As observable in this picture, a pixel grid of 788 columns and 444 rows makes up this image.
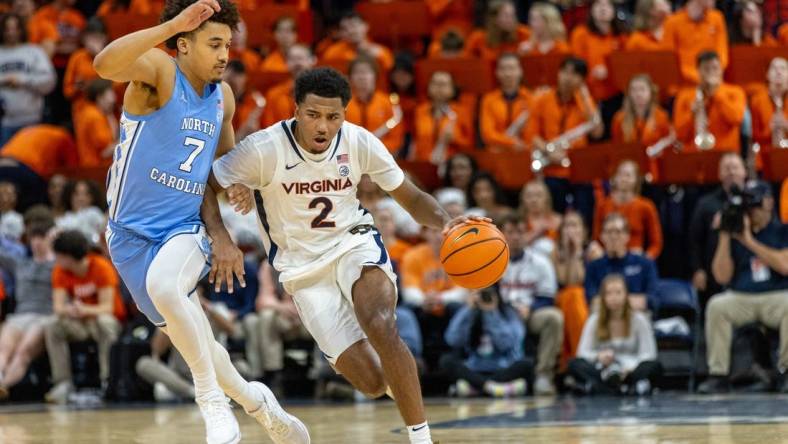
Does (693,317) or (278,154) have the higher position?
(278,154)

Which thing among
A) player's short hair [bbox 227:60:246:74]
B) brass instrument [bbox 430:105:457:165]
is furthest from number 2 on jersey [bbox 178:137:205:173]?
player's short hair [bbox 227:60:246:74]

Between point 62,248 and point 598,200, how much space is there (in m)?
4.60

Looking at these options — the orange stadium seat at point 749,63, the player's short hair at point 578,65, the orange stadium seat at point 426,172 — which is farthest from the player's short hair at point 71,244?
the orange stadium seat at point 749,63

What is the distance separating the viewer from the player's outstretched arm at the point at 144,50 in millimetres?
5613

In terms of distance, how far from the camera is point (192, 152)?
19.8ft

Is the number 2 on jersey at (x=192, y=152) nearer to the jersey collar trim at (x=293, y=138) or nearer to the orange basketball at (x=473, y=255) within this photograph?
the jersey collar trim at (x=293, y=138)

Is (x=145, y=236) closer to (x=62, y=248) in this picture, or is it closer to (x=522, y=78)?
(x=62, y=248)

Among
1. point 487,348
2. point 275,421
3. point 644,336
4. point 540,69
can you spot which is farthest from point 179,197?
point 540,69

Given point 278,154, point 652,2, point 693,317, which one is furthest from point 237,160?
point 652,2

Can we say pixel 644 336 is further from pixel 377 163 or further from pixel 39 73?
pixel 39 73

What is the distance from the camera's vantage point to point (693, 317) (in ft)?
36.1

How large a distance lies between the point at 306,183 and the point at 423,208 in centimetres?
56

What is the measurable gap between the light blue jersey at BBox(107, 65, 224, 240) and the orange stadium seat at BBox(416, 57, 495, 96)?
714 centimetres

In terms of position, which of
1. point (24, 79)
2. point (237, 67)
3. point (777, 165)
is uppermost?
point (24, 79)
